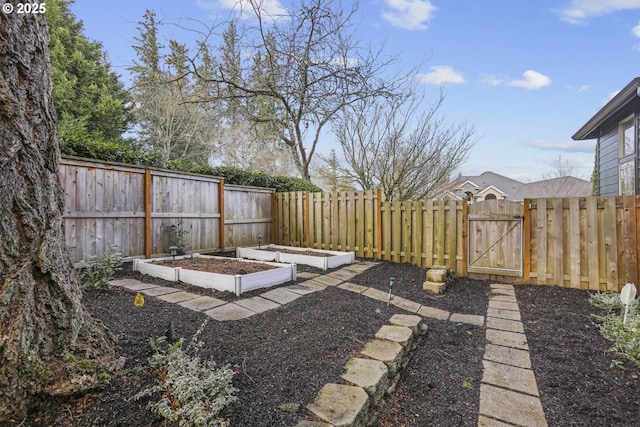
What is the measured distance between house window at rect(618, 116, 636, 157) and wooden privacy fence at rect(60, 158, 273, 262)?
820 cm

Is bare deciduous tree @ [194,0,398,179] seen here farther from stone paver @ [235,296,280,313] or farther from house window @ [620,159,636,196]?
house window @ [620,159,636,196]

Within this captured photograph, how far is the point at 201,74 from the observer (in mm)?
6547

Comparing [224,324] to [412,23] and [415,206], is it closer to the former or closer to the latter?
[415,206]

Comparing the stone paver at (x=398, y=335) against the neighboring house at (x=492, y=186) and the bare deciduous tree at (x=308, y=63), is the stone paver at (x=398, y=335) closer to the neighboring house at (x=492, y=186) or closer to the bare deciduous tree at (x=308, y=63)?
the bare deciduous tree at (x=308, y=63)

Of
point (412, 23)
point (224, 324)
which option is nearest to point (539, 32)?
point (412, 23)

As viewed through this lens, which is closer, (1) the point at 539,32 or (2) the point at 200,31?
(2) the point at 200,31

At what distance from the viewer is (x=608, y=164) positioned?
7.85 metres

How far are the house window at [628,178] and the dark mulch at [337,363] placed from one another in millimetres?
5016

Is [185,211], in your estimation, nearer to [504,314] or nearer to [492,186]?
[504,314]

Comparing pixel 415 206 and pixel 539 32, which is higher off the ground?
pixel 539 32

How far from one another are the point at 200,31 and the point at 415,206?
5.02 metres

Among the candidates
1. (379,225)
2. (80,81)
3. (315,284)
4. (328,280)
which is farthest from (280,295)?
(80,81)

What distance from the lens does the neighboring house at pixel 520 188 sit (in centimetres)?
1933

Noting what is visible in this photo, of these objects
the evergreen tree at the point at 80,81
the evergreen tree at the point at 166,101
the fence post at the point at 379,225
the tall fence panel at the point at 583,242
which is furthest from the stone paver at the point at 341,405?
the evergreen tree at the point at 80,81
